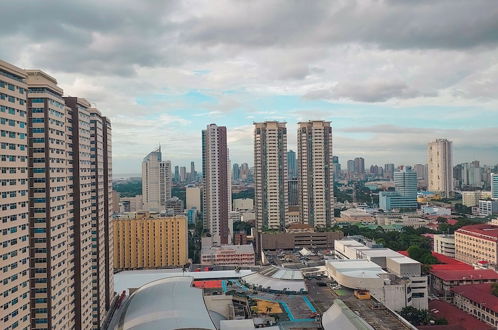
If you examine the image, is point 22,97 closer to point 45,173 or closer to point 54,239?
point 45,173

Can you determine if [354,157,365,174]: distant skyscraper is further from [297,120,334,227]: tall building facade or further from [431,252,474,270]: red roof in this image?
[431,252,474,270]: red roof

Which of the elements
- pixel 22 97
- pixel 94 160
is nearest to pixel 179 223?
pixel 94 160

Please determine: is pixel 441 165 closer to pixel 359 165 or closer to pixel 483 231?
pixel 483 231

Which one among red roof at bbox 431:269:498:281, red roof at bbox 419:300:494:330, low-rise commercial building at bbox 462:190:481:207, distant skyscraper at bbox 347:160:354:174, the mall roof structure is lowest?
red roof at bbox 419:300:494:330

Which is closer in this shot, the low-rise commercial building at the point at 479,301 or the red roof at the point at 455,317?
the red roof at the point at 455,317

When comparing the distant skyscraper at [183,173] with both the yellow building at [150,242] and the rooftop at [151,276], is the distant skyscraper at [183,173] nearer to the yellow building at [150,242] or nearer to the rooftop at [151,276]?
the yellow building at [150,242]

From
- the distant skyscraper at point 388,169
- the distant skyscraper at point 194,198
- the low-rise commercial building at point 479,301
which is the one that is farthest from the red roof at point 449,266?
the distant skyscraper at point 388,169

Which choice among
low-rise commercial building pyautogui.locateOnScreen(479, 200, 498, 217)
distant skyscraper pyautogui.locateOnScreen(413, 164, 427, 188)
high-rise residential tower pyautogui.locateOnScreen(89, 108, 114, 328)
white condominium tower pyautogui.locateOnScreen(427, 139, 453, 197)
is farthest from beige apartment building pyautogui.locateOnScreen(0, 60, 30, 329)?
distant skyscraper pyautogui.locateOnScreen(413, 164, 427, 188)
